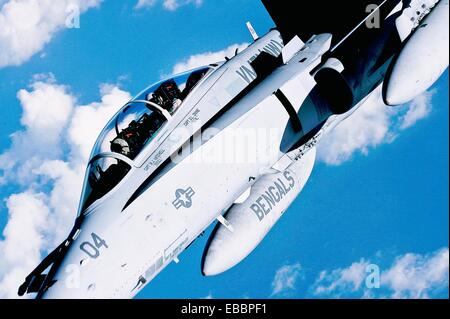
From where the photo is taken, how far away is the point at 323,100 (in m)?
8.59

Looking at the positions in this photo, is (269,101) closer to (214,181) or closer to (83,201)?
(214,181)

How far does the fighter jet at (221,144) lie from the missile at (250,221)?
0.07 ft

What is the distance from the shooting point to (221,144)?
24.6 feet

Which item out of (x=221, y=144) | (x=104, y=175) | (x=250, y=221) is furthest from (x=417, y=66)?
(x=104, y=175)

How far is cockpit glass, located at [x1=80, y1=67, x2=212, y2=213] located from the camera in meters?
6.87

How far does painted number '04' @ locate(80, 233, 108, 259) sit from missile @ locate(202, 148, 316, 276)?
2.59m

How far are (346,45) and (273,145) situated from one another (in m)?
2.55

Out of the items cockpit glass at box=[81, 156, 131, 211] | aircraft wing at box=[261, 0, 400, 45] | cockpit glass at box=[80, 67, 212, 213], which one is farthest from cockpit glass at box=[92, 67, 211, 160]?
aircraft wing at box=[261, 0, 400, 45]

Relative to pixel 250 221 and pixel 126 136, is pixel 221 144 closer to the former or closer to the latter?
pixel 126 136

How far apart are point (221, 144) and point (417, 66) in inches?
121

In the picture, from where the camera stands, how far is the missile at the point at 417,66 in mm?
6949

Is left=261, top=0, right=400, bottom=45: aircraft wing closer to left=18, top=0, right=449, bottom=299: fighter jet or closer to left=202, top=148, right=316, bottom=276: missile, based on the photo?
left=18, top=0, right=449, bottom=299: fighter jet

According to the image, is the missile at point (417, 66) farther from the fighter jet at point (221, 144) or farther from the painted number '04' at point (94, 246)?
the painted number '04' at point (94, 246)

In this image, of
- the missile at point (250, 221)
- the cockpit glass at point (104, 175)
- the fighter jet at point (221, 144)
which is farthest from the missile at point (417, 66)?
the cockpit glass at point (104, 175)
